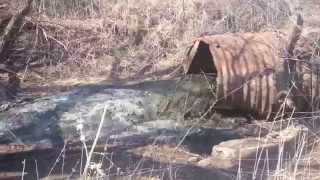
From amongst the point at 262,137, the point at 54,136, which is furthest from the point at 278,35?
the point at 54,136

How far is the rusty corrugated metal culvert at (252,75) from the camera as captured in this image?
22.1 ft

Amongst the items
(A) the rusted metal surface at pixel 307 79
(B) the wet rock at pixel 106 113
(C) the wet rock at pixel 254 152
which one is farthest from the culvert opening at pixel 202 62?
(C) the wet rock at pixel 254 152

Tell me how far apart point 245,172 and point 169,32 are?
511 centimetres

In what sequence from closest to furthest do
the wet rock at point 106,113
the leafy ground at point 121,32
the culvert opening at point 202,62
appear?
the wet rock at point 106,113 < the culvert opening at point 202,62 < the leafy ground at point 121,32

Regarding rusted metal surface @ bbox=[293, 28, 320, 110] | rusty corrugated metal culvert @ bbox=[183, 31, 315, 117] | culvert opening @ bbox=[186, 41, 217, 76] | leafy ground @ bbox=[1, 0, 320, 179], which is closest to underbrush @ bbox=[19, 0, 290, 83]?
leafy ground @ bbox=[1, 0, 320, 179]

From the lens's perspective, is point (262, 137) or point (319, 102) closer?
point (262, 137)

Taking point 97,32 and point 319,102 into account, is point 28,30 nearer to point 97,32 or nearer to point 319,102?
point 97,32

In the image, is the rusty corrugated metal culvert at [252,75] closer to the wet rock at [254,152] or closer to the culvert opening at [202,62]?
the wet rock at [254,152]

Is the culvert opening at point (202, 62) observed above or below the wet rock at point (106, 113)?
above

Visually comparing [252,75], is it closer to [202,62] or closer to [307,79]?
[307,79]

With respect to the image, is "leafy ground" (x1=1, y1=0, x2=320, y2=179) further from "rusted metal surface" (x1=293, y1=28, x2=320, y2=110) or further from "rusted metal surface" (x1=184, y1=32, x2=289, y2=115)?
"rusted metal surface" (x1=184, y1=32, x2=289, y2=115)

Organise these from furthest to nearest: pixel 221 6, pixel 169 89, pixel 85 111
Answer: pixel 221 6 < pixel 169 89 < pixel 85 111

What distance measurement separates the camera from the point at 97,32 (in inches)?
392

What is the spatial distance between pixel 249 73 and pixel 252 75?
0.15 ft
